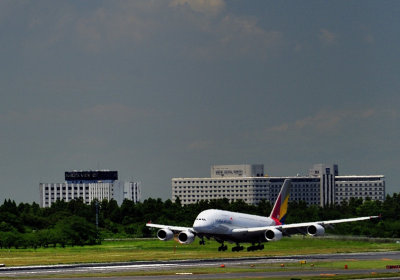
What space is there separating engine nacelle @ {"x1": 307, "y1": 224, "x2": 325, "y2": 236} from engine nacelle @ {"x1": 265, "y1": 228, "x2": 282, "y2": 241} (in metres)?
4.31

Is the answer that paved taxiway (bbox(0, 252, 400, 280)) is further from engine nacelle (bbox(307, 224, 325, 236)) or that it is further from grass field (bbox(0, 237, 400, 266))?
grass field (bbox(0, 237, 400, 266))

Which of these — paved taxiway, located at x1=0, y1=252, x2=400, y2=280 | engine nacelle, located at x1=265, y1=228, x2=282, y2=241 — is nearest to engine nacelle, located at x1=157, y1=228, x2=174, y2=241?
engine nacelle, located at x1=265, y1=228, x2=282, y2=241

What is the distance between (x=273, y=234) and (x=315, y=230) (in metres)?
6.04

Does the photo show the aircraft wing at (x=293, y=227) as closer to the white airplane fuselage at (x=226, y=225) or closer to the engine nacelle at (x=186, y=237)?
the white airplane fuselage at (x=226, y=225)

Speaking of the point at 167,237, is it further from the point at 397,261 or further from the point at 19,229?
the point at 19,229

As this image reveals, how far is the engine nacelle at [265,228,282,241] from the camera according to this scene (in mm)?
128125

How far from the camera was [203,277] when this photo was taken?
84.4m

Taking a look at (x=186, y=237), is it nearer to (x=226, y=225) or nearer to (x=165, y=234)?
(x=165, y=234)

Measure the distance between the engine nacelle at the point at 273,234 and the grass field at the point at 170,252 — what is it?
7.34ft

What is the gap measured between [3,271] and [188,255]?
34355 millimetres

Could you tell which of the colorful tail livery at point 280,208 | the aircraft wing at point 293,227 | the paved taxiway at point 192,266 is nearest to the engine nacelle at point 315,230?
the aircraft wing at point 293,227

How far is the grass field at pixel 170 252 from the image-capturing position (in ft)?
402

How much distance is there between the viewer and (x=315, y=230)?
12606cm

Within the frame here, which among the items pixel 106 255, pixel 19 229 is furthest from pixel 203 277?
pixel 19 229
